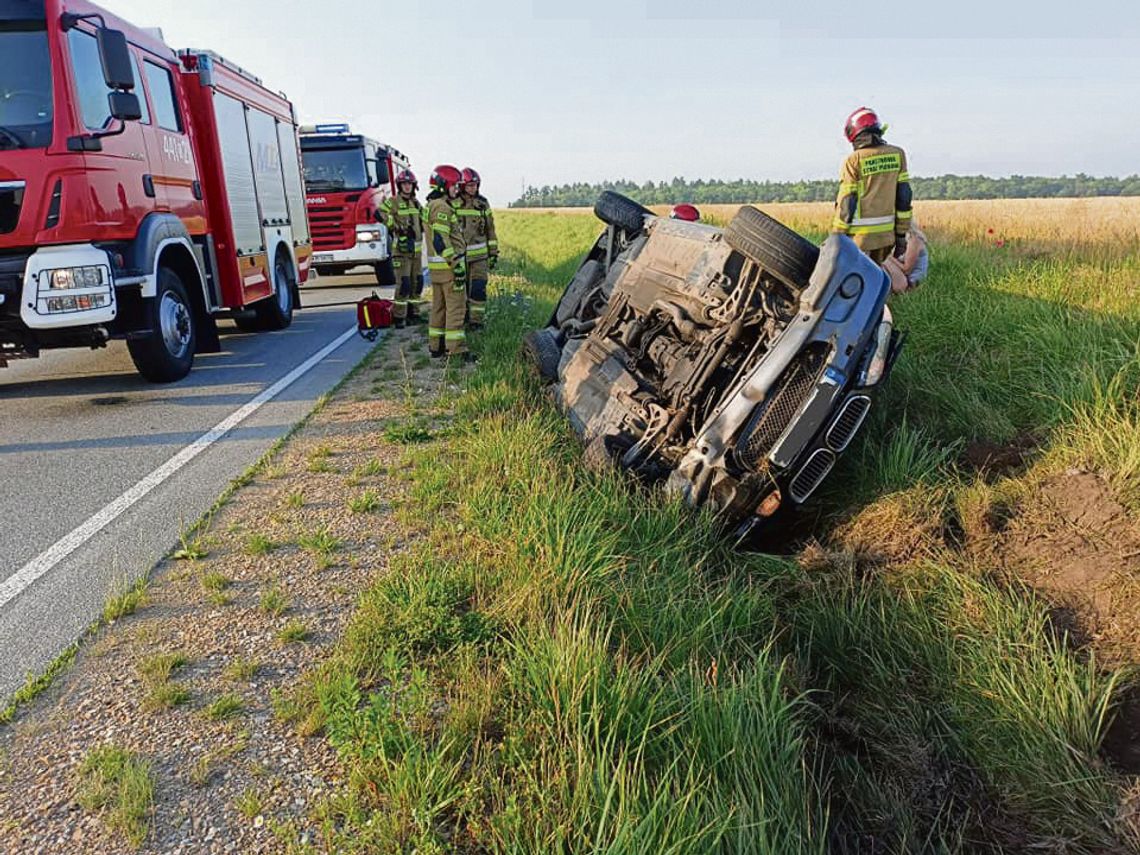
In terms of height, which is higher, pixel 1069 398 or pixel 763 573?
pixel 1069 398

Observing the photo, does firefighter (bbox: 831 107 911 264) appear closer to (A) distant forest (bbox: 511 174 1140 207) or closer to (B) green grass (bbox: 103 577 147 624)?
(B) green grass (bbox: 103 577 147 624)

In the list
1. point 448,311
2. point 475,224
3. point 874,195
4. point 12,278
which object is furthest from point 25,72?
point 874,195

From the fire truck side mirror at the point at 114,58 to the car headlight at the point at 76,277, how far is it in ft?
4.66

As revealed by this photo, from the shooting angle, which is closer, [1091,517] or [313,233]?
[1091,517]

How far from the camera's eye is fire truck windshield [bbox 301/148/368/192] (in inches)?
565

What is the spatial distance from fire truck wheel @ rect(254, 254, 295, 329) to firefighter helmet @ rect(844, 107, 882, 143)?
6.95m

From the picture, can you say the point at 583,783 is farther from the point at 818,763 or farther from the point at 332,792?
the point at 818,763

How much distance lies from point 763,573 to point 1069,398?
6.56 ft

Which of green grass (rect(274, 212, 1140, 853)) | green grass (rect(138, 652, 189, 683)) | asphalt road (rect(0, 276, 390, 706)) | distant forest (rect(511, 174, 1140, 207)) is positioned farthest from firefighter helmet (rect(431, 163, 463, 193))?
distant forest (rect(511, 174, 1140, 207))

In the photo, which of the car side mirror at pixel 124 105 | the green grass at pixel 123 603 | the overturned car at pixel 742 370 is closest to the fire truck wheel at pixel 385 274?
the car side mirror at pixel 124 105

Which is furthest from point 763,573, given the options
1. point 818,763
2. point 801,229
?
point 801,229

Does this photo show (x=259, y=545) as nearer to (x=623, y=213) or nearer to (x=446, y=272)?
(x=623, y=213)

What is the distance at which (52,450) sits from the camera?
16.0 ft

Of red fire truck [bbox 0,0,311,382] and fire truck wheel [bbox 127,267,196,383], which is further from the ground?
red fire truck [bbox 0,0,311,382]
